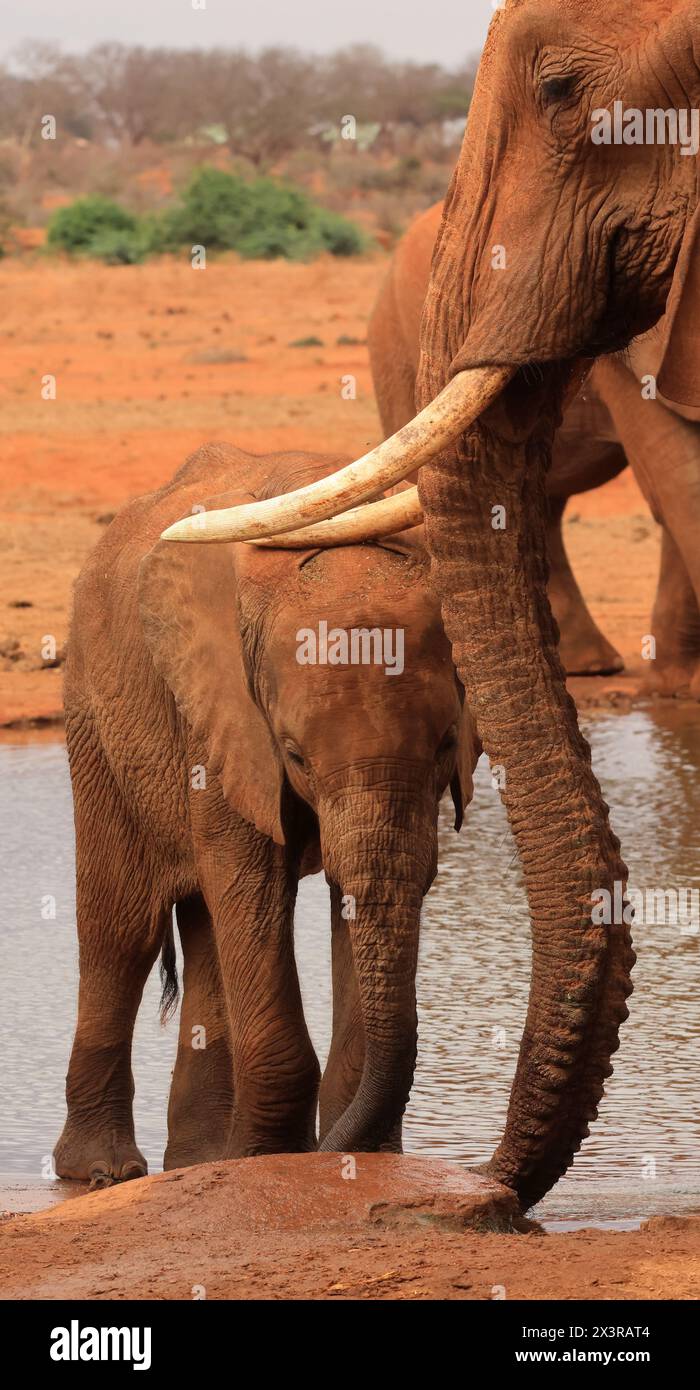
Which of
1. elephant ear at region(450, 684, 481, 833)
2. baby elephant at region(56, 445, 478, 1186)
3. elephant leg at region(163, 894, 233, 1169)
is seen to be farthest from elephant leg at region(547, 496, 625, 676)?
elephant ear at region(450, 684, 481, 833)

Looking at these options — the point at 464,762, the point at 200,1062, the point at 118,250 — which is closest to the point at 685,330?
the point at 464,762

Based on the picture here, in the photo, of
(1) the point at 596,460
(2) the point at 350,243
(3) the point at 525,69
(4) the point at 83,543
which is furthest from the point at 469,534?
(2) the point at 350,243

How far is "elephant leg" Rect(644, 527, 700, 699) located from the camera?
32.8 feet

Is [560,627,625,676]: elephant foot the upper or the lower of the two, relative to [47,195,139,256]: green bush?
lower

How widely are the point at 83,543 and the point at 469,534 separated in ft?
32.1

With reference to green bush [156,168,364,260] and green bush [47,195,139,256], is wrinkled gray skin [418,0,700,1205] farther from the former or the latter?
green bush [47,195,139,256]

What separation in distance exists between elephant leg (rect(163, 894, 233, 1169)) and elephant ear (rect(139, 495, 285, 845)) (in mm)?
632

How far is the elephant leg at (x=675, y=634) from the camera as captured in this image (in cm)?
999

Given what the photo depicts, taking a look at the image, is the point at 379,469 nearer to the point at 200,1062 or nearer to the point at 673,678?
the point at 200,1062

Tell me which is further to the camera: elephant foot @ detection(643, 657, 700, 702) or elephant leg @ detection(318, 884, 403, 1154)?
elephant foot @ detection(643, 657, 700, 702)

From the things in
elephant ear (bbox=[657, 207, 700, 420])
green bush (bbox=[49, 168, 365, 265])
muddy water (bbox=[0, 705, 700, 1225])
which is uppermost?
green bush (bbox=[49, 168, 365, 265])

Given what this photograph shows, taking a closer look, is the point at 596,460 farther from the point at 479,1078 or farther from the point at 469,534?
the point at 469,534

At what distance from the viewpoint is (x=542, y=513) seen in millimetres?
4109

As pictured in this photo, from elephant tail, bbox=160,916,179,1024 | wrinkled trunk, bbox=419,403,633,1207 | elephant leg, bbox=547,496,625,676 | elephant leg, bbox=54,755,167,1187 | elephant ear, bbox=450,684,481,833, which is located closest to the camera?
wrinkled trunk, bbox=419,403,633,1207
